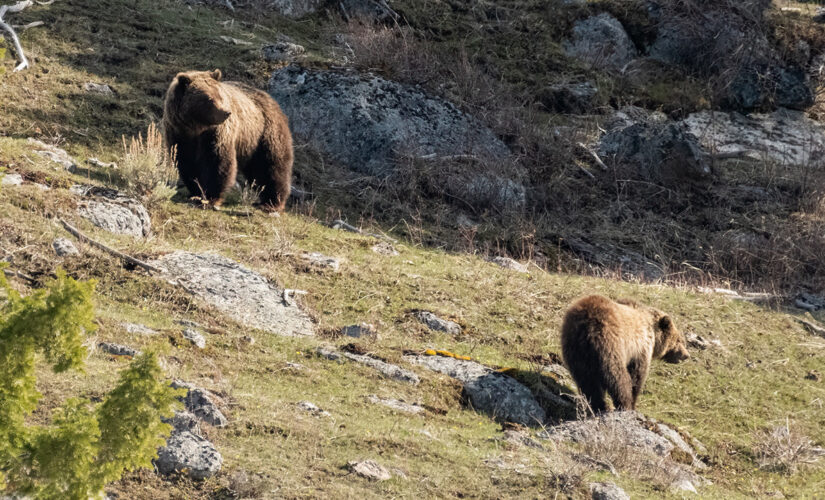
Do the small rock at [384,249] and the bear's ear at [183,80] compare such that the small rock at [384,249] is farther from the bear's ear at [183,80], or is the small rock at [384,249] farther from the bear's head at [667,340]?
the bear's head at [667,340]

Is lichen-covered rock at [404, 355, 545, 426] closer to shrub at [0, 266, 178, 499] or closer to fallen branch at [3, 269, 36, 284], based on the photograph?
fallen branch at [3, 269, 36, 284]

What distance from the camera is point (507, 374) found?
10.1 metres

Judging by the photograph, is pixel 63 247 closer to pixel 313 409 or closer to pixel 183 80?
pixel 313 409

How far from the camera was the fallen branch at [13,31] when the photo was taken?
54.6 feet

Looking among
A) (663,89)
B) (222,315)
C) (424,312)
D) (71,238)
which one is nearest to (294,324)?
(222,315)

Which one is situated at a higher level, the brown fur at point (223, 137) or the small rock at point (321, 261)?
the brown fur at point (223, 137)

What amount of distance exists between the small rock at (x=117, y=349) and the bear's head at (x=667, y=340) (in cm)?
587

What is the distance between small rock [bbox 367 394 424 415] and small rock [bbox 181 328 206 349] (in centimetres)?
166

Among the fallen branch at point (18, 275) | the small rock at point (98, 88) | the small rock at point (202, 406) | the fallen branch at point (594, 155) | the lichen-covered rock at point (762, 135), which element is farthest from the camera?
the lichen-covered rock at point (762, 135)

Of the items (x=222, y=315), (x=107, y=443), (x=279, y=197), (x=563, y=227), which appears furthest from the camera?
(x=563, y=227)

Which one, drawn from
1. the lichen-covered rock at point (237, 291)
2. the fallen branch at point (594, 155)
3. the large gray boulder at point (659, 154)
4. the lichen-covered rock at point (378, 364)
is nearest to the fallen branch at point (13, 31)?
the lichen-covered rock at point (237, 291)

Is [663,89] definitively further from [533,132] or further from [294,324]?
Result: [294,324]

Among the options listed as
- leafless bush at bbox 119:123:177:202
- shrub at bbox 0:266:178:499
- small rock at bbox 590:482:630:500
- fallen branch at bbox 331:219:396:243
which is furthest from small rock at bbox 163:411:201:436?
fallen branch at bbox 331:219:396:243

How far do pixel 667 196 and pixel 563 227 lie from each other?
3.44 m
